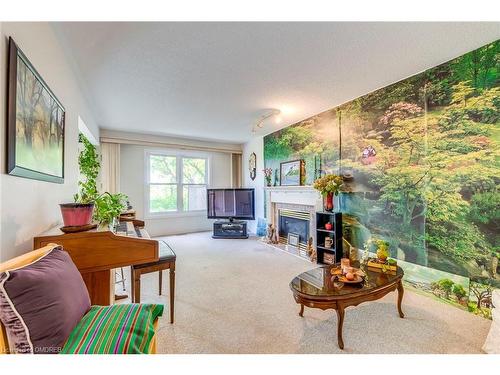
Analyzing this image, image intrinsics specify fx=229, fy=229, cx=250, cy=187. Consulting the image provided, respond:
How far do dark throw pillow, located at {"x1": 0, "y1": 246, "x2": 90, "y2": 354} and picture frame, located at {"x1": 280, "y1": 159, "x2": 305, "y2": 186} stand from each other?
364cm

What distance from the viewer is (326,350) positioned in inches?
63.2

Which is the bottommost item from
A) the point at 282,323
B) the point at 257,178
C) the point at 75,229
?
the point at 282,323


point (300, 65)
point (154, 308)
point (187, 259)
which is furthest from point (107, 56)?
point (187, 259)

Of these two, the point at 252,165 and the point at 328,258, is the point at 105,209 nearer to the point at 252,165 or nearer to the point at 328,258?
the point at 328,258

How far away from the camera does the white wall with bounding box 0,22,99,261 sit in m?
1.11

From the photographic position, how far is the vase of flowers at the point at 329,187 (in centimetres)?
321

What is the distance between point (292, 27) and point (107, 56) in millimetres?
1674

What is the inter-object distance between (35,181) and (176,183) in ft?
13.8

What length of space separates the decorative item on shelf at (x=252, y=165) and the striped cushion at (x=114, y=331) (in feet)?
15.0

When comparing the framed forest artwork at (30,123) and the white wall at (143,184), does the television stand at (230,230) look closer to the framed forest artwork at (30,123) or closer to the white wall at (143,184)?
the white wall at (143,184)

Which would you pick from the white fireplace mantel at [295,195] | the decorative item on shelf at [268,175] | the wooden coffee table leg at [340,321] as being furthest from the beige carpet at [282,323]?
the decorative item on shelf at [268,175]

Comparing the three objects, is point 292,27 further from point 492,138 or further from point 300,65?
point 492,138

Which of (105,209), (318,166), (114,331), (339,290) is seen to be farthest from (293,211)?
(114,331)

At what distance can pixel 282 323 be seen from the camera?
1.91m
